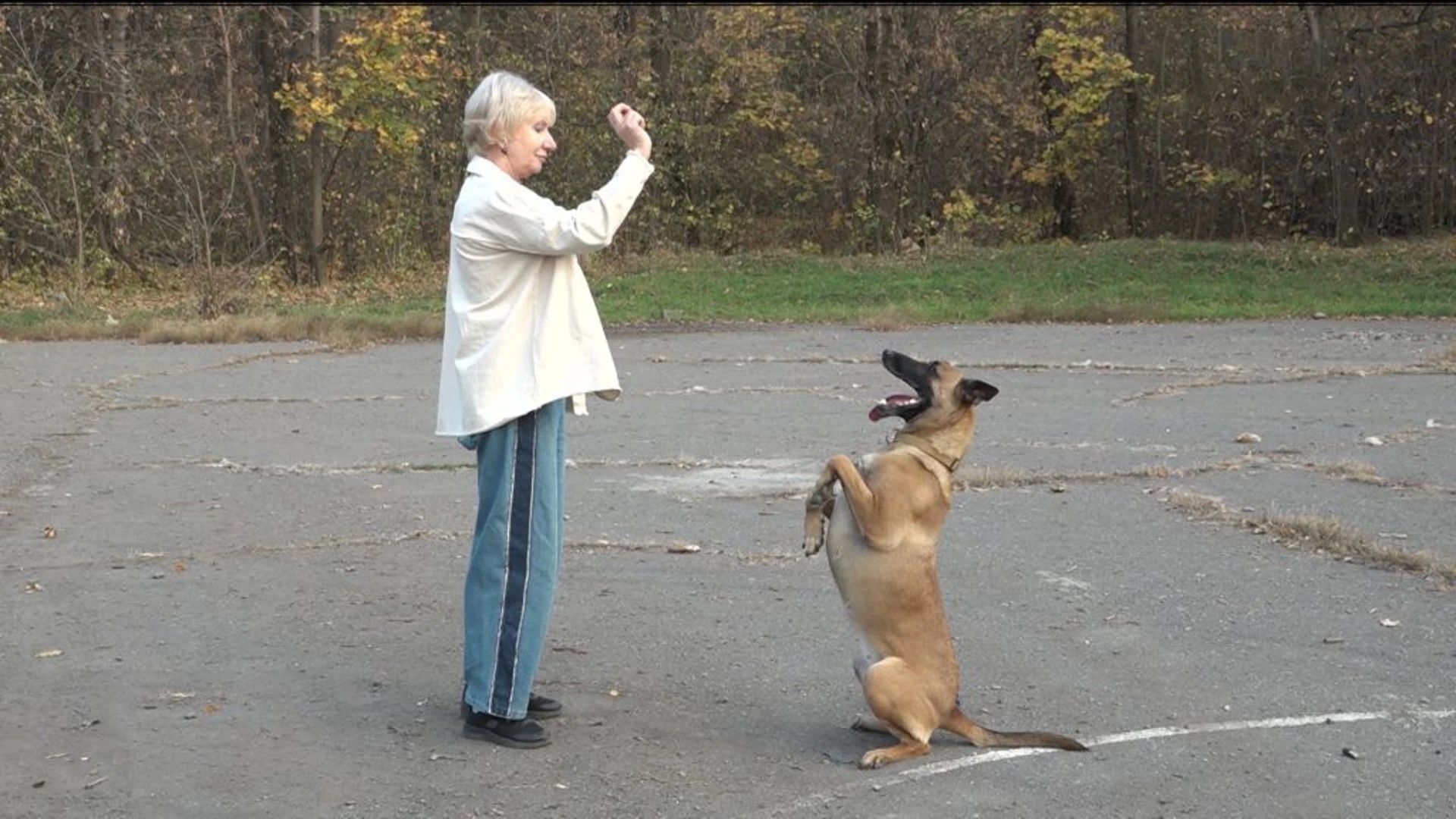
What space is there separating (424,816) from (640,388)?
402 inches

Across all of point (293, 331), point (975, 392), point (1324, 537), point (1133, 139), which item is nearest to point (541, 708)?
point (975, 392)

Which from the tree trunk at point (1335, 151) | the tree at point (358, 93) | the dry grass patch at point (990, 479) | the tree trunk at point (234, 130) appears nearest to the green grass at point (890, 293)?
the tree trunk at point (1335, 151)

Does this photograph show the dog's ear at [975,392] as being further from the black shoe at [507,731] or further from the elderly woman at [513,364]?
the black shoe at [507,731]

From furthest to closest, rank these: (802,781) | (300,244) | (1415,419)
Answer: (300,244) < (1415,419) < (802,781)

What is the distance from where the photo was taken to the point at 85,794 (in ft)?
17.6

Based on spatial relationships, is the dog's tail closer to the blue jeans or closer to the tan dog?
the tan dog

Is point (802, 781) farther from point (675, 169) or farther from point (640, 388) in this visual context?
point (675, 169)

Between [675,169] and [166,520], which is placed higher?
[675,169]

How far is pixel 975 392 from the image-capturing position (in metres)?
5.96

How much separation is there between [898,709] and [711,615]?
2.12 metres

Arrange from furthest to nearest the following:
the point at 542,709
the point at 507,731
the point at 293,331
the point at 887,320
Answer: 1. the point at 887,320
2. the point at 293,331
3. the point at 542,709
4. the point at 507,731

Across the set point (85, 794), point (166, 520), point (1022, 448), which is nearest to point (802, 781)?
point (85, 794)

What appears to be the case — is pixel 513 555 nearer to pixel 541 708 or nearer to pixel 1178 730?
pixel 541 708

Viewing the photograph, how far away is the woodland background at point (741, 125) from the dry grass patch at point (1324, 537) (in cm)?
1540
